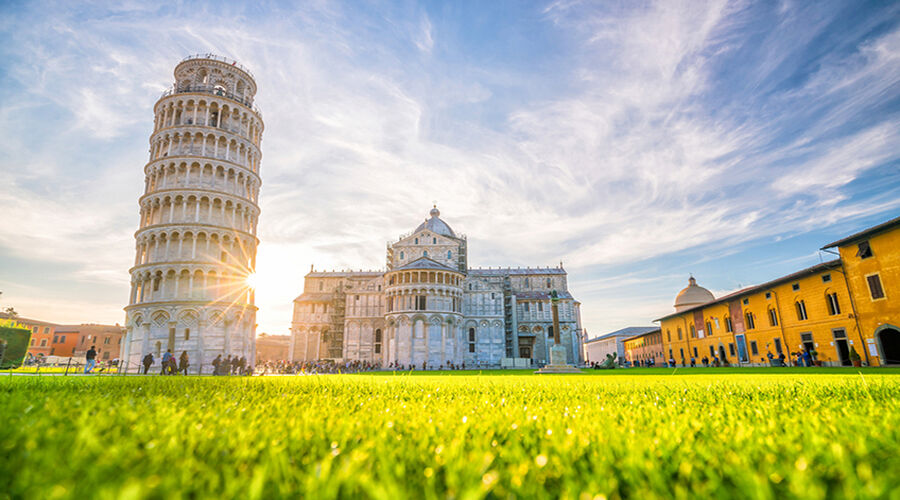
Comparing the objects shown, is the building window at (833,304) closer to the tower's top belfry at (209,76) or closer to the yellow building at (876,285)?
the yellow building at (876,285)

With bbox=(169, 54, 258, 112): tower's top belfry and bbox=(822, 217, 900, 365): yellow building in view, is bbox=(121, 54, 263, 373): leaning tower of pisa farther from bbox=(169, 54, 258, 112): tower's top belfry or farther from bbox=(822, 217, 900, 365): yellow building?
bbox=(822, 217, 900, 365): yellow building

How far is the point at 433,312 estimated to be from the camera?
47.7m

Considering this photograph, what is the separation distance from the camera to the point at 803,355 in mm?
27703

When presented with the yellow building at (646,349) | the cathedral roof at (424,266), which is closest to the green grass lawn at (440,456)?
the cathedral roof at (424,266)

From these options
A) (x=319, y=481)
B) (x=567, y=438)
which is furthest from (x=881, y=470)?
(x=319, y=481)

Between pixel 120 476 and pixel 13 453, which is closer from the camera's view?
pixel 120 476

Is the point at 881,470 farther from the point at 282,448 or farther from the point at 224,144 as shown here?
the point at 224,144

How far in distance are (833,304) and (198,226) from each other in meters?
43.8

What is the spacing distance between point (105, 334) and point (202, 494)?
8946 centimetres

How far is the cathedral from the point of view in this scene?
1885 inches

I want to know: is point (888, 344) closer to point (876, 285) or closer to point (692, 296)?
point (876, 285)

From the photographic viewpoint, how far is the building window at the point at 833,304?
2578 centimetres

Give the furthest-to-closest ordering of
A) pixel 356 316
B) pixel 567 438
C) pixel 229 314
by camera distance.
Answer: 1. pixel 356 316
2. pixel 229 314
3. pixel 567 438

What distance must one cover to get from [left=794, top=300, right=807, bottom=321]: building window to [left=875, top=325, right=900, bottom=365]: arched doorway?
17.0 ft
